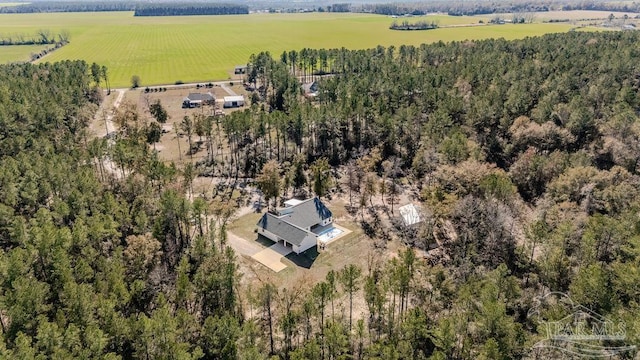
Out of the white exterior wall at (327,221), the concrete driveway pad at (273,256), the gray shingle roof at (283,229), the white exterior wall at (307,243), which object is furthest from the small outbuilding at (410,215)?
the concrete driveway pad at (273,256)

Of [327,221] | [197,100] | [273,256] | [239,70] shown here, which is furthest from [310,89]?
[273,256]

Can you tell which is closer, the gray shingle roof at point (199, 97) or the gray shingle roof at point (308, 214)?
the gray shingle roof at point (308, 214)

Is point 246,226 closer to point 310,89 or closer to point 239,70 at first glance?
point 310,89

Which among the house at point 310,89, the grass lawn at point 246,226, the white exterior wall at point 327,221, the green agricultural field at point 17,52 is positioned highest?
the green agricultural field at point 17,52

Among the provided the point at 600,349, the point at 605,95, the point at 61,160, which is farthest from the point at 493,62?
the point at 61,160

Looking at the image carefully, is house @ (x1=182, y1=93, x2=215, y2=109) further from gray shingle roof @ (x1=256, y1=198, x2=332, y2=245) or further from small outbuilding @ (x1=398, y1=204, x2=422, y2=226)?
small outbuilding @ (x1=398, y1=204, x2=422, y2=226)

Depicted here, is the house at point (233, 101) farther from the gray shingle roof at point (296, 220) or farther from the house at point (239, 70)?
the gray shingle roof at point (296, 220)

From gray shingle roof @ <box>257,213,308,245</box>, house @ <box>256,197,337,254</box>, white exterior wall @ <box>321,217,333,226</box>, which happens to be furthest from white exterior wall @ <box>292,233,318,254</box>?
white exterior wall @ <box>321,217,333,226</box>
